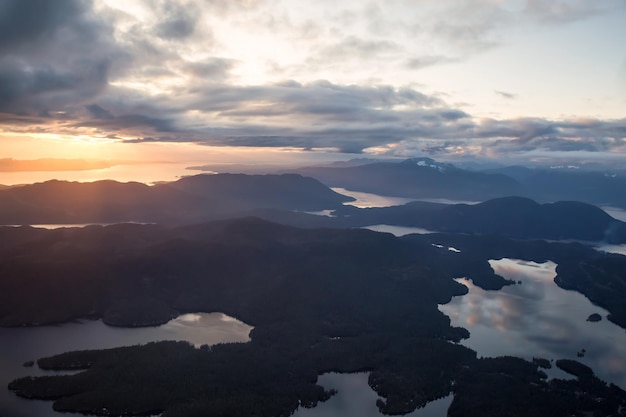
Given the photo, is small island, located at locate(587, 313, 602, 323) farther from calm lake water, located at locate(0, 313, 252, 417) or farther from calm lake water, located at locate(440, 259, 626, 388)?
calm lake water, located at locate(0, 313, 252, 417)

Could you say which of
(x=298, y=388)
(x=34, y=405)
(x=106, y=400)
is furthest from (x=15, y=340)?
(x=298, y=388)

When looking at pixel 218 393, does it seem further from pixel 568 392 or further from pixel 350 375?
pixel 568 392

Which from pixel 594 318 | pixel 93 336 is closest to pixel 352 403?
pixel 93 336

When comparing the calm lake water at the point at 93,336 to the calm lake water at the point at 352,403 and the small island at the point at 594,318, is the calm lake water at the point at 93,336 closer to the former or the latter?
the calm lake water at the point at 352,403

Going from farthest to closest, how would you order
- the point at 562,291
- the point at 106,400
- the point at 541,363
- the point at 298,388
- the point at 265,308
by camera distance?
the point at 562,291
the point at 265,308
the point at 541,363
the point at 298,388
the point at 106,400

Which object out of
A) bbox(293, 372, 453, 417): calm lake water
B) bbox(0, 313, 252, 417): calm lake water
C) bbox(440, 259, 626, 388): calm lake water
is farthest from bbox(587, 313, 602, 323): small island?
bbox(0, 313, 252, 417): calm lake water
